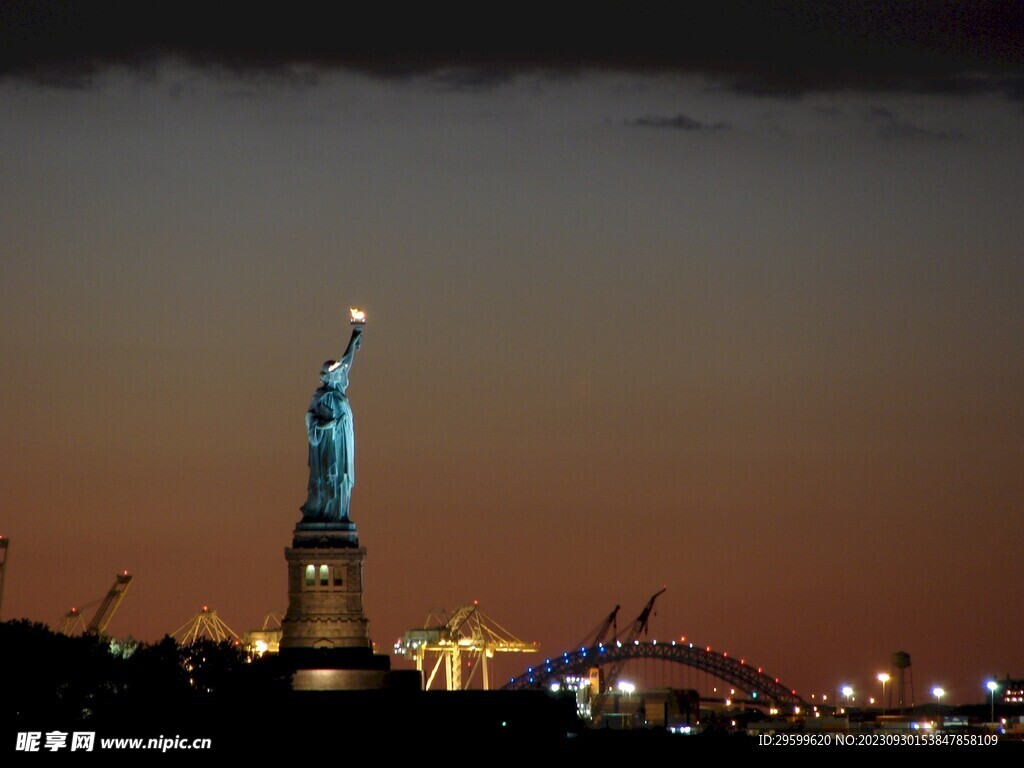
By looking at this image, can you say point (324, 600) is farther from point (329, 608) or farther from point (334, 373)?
point (334, 373)

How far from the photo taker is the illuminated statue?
138375 millimetres

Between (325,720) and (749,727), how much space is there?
3241 inches

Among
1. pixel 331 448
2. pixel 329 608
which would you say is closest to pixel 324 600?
pixel 329 608

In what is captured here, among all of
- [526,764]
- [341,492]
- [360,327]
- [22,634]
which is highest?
[360,327]

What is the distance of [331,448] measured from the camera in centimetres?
13912

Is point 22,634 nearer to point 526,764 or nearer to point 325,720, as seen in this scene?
point 325,720

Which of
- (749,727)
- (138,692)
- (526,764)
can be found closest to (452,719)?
(526,764)

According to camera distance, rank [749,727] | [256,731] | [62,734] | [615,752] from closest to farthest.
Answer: [62,734]
[256,731]
[615,752]
[749,727]

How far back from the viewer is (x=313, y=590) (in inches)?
5359

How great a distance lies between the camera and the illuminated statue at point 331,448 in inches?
5448

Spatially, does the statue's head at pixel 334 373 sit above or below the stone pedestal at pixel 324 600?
above

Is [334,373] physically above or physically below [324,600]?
above

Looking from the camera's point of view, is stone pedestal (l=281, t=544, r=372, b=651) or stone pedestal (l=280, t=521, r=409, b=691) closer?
stone pedestal (l=280, t=521, r=409, b=691)

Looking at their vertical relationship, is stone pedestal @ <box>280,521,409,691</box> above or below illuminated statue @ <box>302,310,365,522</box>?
Result: below
